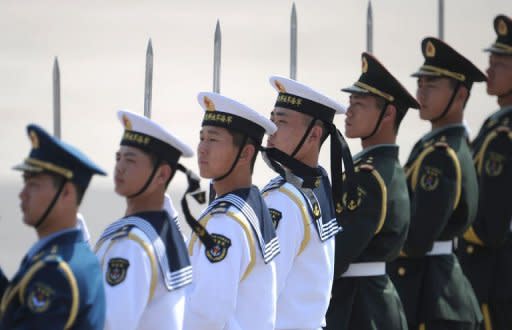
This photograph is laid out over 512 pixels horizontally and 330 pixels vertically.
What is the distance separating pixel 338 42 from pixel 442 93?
4677 millimetres

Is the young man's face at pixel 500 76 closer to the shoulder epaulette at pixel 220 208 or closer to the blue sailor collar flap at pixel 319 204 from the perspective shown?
the blue sailor collar flap at pixel 319 204

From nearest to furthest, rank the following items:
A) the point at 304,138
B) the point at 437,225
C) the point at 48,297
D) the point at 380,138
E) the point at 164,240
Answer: the point at 48,297
the point at 164,240
the point at 304,138
the point at 380,138
the point at 437,225

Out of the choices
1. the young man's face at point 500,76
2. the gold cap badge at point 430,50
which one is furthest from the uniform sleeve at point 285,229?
the young man's face at point 500,76

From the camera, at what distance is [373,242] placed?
9383 mm

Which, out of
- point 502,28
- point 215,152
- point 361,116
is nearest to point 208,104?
point 215,152

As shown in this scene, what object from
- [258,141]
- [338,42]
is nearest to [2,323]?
[258,141]

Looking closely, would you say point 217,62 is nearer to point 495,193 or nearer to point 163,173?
point 495,193

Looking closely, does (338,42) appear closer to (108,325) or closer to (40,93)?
(40,93)

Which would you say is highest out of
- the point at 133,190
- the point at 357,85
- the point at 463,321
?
the point at 357,85

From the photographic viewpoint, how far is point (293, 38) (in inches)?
428

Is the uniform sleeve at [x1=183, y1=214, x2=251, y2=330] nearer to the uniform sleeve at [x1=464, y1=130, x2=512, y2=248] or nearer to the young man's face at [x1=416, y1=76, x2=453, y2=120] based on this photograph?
the young man's face at [x1=416, y1=76, x2=453, y2=120]

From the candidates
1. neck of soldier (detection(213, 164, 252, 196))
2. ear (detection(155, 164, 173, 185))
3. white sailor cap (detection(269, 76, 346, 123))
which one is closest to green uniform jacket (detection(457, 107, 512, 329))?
white sailor cap (detection(269, 76, 346, 123))

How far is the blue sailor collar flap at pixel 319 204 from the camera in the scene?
8.69 m

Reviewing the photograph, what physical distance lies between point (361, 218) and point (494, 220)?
1.62m
